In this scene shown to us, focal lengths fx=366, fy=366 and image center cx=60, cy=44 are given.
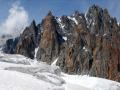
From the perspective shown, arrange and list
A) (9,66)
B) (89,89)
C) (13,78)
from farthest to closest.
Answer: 1. (9,66)
2. (89,89)
3. (13,78)

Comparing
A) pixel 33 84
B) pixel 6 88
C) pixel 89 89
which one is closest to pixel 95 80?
pixel 89 89

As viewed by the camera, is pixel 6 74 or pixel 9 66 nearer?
pixel 6 74

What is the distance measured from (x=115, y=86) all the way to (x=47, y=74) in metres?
2.64

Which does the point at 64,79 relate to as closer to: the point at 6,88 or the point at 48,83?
the point at 48,83

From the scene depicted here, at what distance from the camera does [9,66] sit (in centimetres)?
1451

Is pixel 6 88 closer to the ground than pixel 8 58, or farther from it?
closer to the ground

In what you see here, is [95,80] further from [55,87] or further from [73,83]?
[55,87]

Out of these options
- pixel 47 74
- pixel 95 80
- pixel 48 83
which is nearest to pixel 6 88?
pixel 48 83

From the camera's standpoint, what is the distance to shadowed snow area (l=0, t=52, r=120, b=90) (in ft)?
40.3

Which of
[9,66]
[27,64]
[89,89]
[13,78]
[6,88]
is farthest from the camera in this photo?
[27,64]

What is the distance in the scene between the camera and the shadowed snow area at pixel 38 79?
12297 mm

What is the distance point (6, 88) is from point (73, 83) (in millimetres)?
3374

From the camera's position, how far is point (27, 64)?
52.2 ft

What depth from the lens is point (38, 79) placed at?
13.3 meters
